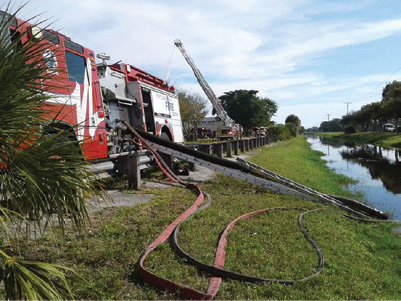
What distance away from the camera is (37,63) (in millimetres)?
2646

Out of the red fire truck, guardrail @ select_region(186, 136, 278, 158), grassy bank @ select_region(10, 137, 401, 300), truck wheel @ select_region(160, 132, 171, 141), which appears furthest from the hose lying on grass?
guardrail @ select_region(186, 136, 278, 158)

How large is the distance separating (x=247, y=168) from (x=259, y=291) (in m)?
5.84

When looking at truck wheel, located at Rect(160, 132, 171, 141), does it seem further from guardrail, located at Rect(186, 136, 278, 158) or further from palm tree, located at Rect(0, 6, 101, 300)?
palm tree, located at Rect(0, 6, 101, 300)

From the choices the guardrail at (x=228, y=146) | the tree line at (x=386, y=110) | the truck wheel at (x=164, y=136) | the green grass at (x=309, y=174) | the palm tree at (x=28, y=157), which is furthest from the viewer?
the tree line at (x=386, y=110)

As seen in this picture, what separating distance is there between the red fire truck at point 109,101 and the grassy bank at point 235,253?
5.25ft

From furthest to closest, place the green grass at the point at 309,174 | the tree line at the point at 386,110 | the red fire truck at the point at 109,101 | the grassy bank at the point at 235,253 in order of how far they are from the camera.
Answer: the tree line at the point at 386,110 → the green grass at the point at 309,174 → the red fire truck at the point at 109,101 → the grassy bank at the point at 235,253

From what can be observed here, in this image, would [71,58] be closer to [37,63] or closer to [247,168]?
[37,63]

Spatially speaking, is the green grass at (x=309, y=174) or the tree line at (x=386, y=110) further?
the tree line at (x=386, y=110)

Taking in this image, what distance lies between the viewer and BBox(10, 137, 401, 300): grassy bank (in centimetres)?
341

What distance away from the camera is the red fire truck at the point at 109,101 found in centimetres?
616

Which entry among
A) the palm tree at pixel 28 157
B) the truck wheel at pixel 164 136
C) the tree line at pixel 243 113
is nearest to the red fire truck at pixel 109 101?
the truck wheel at pixel 164 136

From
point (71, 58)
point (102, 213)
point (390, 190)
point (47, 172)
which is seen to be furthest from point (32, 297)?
point (390, 190)

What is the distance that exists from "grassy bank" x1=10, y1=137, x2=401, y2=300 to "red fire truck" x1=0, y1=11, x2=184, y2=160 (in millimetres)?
1599

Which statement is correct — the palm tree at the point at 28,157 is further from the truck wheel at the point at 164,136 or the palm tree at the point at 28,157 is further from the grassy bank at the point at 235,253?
the truck wheel at the point at 164,136
